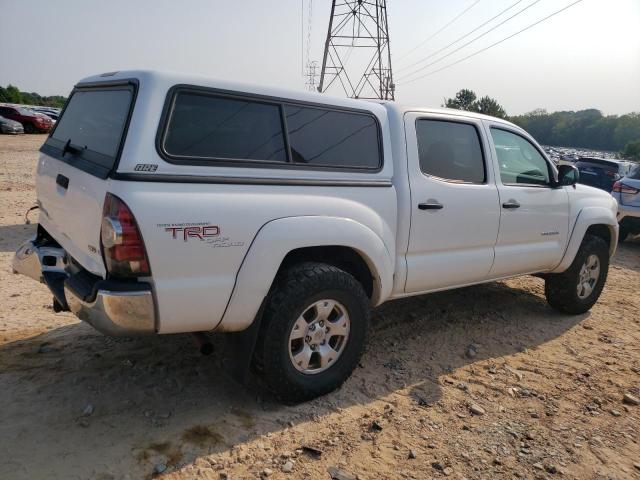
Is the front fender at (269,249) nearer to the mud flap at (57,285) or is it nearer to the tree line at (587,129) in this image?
the mud flap at (57,285)

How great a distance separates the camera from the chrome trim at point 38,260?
320 centimetres

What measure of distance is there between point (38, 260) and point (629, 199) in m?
9.25

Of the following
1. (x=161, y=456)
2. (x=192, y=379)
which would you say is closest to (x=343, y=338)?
(x=192, y=379)

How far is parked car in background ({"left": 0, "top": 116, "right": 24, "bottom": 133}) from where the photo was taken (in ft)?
86.0

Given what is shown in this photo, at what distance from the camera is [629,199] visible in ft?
30.1

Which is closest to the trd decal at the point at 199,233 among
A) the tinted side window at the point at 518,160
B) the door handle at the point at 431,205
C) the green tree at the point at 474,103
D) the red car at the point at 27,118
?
the door handle at the point at 431,205

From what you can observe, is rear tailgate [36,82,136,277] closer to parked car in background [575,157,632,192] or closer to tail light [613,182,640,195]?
tail light [613,182,640,195]

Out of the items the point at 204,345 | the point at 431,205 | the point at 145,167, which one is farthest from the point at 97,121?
the point at 431,205

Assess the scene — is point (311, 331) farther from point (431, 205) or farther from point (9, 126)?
point (9, 126)

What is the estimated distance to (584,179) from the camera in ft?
43.0

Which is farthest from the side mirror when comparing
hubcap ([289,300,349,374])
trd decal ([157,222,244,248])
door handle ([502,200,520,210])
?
trd decal ([157,222,244,248])

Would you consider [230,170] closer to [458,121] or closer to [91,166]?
[91,166]

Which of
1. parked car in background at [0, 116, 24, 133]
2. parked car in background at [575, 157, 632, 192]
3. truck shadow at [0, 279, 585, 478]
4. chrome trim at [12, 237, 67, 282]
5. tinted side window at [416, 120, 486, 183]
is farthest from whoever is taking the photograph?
parked car in background at [0, 116, 24, 133]

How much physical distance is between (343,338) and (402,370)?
76 centimetres
